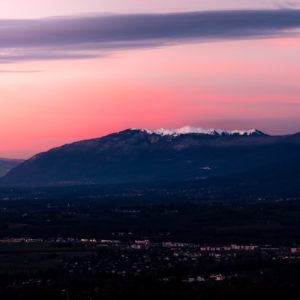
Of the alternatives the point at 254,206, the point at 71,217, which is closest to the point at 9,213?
the point at 71,217

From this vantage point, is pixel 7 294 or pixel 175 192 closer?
pixel 7 294

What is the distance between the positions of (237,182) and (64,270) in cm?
11009

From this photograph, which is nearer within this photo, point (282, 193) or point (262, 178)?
point (282, 193)

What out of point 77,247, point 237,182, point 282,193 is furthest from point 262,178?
point 77,247

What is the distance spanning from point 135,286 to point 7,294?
593cm

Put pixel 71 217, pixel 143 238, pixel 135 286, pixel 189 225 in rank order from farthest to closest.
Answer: pixel 71 217, pixel 189 225, pixel 143 238, pixel 135 286

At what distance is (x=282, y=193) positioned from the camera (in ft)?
552

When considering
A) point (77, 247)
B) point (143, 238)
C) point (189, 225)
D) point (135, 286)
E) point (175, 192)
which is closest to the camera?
point (135, 286)

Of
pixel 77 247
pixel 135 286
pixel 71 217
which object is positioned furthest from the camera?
pixel 71 217

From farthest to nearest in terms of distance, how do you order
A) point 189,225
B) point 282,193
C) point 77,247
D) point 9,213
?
point 282,193 < point 9,213 < point 189,225 < point 77,247

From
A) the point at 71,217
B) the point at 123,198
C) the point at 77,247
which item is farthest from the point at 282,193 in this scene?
the point at 77,247

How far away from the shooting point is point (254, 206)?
137 metres

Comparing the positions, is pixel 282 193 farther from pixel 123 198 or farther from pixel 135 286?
pixel 135 286

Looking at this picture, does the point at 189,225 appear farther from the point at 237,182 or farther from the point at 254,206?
the point at 237,182
